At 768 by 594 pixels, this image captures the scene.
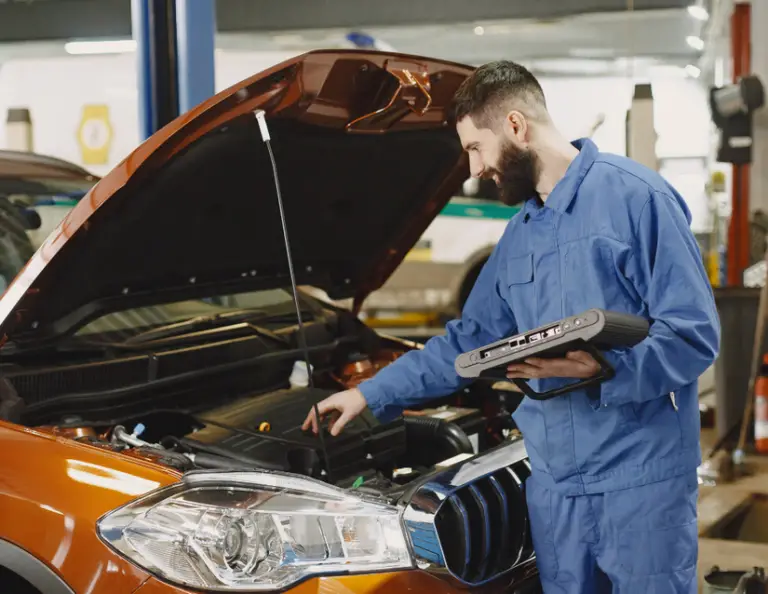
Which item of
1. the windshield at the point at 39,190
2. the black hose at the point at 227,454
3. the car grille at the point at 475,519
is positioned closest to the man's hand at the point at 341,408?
the black hose at the point at 227,454

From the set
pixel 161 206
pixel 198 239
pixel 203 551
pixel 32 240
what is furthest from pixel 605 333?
pixel 32 240

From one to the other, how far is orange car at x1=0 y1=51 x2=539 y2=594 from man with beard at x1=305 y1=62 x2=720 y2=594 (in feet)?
0.64

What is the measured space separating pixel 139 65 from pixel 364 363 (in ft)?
6.30

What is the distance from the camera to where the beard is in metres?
1.72

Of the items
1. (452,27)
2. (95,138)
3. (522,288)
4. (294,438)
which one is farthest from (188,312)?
(95,138)

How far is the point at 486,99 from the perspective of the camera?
173 cm

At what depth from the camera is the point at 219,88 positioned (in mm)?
8875

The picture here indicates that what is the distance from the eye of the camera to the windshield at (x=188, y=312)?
2281mm

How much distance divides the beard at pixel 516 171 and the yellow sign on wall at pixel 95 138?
9054mm

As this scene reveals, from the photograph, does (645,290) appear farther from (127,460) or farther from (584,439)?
(127,460)

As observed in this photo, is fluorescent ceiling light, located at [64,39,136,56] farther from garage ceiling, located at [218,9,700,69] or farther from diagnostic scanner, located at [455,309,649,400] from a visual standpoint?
diagnostic scanner, located at [455,309,649,400]

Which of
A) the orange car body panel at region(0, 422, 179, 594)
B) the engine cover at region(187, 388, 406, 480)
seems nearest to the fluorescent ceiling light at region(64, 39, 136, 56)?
the engine cover at region(187, 388, 406, 480)

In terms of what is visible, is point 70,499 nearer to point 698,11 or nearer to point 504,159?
point 504,159

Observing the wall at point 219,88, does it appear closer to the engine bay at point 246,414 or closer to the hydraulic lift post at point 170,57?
the hydraulic lift post at point 170,57
